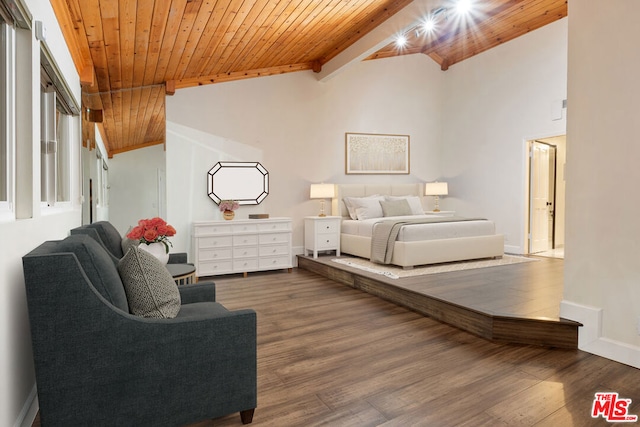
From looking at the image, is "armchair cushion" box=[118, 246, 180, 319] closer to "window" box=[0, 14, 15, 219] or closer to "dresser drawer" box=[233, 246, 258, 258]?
"window" box=[0, 14, 15, 219]

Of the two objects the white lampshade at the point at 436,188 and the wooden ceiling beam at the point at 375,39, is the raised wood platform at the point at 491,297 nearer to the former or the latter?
the white lampshade at the point at 436,188

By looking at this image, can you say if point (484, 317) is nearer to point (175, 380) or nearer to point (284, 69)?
point (175, 380)

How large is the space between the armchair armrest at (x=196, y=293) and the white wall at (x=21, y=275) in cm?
87

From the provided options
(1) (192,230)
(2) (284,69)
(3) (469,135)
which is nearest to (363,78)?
(2) (284,69)

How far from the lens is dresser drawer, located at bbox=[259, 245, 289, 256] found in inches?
220

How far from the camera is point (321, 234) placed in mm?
6074

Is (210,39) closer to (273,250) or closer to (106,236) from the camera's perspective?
(106,236)

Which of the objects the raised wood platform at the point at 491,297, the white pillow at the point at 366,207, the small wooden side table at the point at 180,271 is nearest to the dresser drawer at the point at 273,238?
the raised wood platform at the point at 491,297

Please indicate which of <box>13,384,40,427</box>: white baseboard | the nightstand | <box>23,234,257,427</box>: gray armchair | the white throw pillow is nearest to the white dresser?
the nightstand

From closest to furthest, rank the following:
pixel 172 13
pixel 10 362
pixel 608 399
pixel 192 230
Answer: pixel 10 362
pixel 608 399
pixel 172 13
pixel 192 230

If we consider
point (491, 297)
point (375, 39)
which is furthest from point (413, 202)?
point (491, 297)

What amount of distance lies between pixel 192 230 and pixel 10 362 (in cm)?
381

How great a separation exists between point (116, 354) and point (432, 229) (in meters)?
4.40

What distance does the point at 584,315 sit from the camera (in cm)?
272
